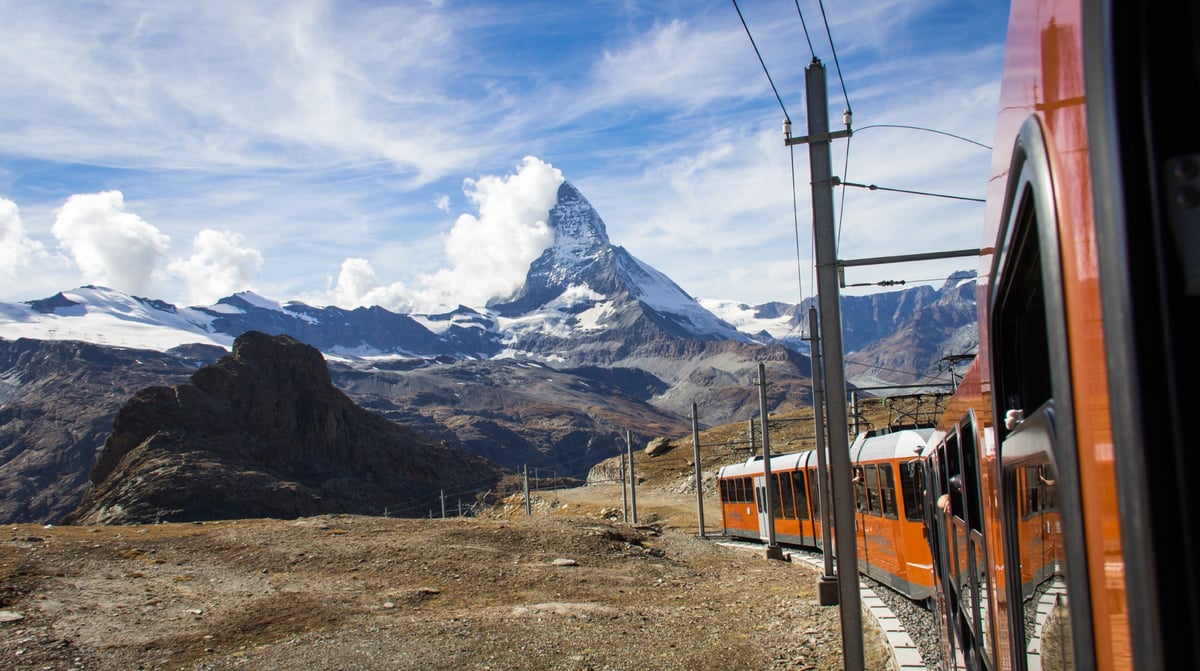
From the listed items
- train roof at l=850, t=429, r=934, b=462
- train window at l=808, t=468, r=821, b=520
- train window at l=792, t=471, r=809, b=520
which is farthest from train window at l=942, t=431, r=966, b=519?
train window at l=792, t=471, r=809, b=520

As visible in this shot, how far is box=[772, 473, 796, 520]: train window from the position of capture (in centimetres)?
2766

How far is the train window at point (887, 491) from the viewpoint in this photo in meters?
16.2

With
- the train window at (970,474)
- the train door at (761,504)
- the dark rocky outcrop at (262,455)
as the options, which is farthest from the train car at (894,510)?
the dark rocky outcrop at (262,455)

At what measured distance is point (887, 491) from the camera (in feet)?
54.5

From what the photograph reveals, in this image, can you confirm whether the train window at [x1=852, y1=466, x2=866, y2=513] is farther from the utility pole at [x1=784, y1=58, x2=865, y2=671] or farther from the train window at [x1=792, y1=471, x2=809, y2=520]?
the utility pole at [x1=784, y1=58, x2=865, y2=671]

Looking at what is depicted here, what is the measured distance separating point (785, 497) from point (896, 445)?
12739 mm

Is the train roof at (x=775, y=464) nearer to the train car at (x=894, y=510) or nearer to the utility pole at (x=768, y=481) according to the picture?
the utility pole at (x=768, y=481)

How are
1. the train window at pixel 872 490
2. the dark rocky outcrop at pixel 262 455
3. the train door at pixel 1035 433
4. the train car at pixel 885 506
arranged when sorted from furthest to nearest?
1. the dark rocky outcrop at pixel 262 455
2. the train window at pixel 872 490
3. the train car at pixel 885 506
4. the train door at pixel 1035 433

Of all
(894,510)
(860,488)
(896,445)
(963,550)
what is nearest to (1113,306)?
(963,550)

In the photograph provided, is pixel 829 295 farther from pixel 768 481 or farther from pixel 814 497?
pixel 814 497

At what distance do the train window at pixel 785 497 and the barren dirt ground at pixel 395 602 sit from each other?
1.70 meters

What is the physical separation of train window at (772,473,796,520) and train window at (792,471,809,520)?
28 cm

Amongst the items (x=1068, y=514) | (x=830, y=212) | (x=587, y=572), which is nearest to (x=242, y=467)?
(x=587, y=572)

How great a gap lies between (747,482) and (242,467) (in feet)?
246
